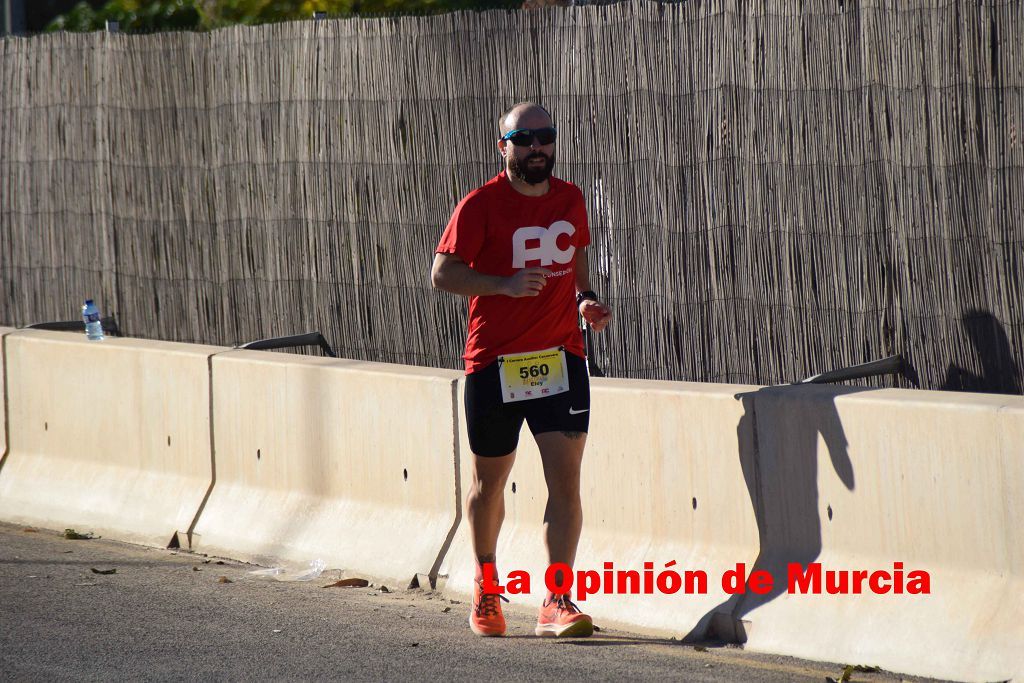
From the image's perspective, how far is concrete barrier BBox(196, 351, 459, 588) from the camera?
25.4ft

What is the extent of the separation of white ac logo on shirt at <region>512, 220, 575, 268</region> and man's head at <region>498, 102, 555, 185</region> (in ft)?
0.64

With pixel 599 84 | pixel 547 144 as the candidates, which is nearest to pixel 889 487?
pixel 547 144

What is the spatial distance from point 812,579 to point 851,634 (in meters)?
0.31

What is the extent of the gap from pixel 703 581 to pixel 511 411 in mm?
1024

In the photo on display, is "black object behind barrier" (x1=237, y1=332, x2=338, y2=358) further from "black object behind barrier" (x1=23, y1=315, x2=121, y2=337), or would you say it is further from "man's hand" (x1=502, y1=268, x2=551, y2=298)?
"man's hand" (x1=502, y1=268, x2=551, y2=298)

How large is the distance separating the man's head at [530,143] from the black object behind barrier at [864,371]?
137 cm

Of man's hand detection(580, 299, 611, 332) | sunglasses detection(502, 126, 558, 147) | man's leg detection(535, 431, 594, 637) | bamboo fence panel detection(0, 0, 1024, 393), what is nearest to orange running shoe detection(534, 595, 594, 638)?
man's leg detection(535, 431, 594, 637)

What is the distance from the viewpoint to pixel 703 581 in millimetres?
6637

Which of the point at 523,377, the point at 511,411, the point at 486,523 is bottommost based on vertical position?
the point at 486,523

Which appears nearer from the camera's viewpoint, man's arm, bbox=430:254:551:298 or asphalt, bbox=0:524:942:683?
asphalt, bbox=0:524:942:683

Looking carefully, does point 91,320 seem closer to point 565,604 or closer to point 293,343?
point 293,343

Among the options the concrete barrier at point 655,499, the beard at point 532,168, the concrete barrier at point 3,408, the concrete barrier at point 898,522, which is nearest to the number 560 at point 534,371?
the concrete barrier at point 655,499

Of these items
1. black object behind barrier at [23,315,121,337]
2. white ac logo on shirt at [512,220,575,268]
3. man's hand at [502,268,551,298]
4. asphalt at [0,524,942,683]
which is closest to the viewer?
asphalt at [0,524,942,683]

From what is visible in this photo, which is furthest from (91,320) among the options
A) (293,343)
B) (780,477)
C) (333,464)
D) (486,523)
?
(780,477)
